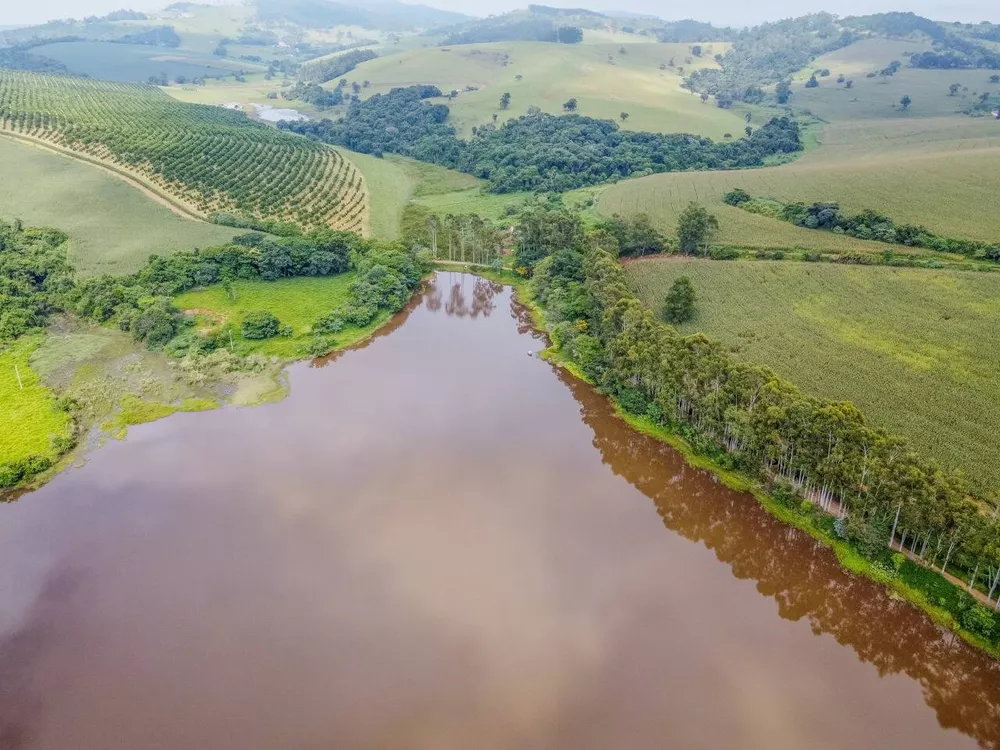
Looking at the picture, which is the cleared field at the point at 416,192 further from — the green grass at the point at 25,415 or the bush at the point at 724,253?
the green grass at the point at 25,415

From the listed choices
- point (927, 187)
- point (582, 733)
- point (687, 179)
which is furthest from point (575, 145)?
point (582, 733)

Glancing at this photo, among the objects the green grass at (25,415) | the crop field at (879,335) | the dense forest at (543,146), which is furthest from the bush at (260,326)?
the dense forest at (543,146)

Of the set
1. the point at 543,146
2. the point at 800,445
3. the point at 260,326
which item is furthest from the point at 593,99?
the point at 800,445

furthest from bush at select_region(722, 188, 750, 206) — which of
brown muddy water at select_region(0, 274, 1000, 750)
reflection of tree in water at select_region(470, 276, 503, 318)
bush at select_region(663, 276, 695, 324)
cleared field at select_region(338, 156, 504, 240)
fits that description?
brown muddy water at select_region(0, 274, 1000, 750)

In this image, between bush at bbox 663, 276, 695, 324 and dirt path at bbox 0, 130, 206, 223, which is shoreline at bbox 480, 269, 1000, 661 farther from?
dirt path at bbox 0, 130, 206, 223

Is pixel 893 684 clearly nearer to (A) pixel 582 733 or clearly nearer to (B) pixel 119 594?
(A) pixel 582 733

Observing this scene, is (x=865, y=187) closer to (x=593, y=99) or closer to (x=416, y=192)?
(x=416, y=192)
